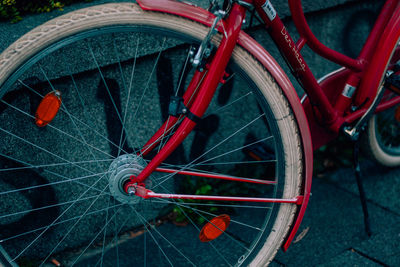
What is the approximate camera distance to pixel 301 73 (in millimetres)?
1768

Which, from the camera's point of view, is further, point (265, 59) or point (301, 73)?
point (301, 73)

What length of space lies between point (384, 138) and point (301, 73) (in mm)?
1447

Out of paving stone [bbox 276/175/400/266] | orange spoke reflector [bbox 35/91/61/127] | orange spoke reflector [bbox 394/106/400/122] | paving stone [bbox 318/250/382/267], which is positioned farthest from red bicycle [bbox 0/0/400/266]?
paving stone [bbox 318/250/382/267]

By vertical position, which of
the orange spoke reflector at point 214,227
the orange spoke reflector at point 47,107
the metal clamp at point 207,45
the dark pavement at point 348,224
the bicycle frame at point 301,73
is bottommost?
the dark pavement at point 348,224

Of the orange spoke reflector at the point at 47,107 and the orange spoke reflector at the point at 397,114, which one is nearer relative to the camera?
the orange spoke reflector at the point at 47,107

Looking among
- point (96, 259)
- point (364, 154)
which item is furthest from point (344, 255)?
A: point (96, 259)

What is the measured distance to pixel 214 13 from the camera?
4.48ft

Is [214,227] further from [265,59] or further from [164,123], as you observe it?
[265,59]

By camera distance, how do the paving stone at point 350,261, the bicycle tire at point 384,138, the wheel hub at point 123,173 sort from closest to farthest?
the wheel hub at point 123,173 → the paving stone at point 350,261 → the bicycle tire at point 384,138

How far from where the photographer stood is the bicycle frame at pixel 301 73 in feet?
4.62

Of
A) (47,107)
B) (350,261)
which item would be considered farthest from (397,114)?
(47,107)

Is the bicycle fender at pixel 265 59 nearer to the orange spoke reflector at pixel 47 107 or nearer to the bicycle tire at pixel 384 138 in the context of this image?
the orange spoke reflector at pixel 47 107

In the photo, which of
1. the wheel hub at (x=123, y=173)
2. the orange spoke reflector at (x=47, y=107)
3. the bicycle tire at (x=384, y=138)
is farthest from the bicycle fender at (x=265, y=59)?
the bicycle tire at (x=384, y=138)

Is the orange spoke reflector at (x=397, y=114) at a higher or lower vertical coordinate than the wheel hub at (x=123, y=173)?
lower
